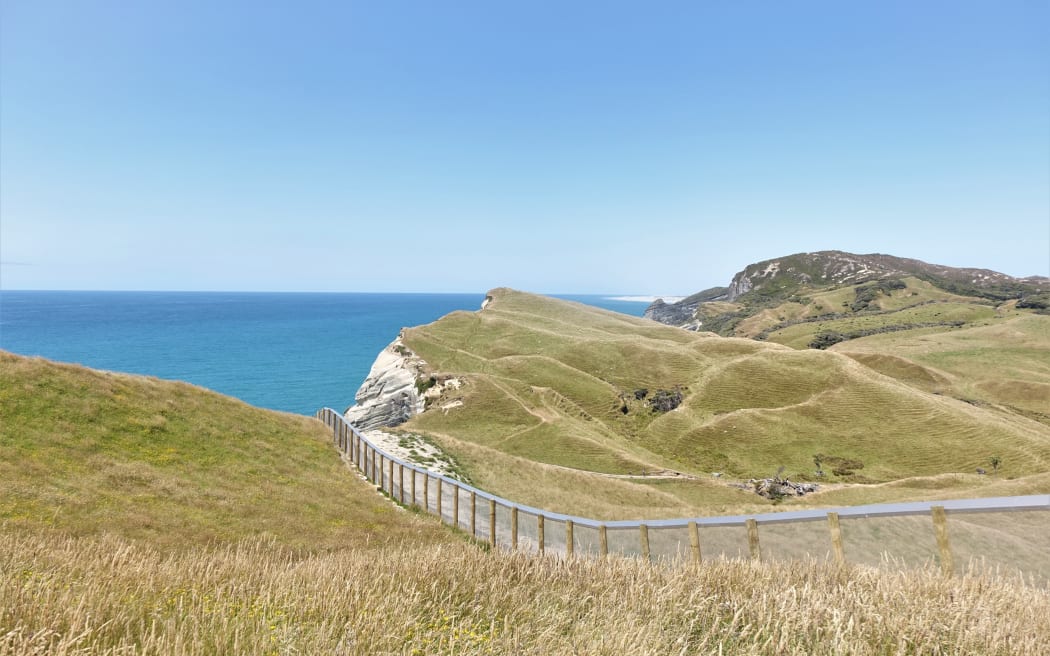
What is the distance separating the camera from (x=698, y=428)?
59.8 meters

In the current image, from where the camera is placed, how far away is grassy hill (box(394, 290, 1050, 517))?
3700 cm

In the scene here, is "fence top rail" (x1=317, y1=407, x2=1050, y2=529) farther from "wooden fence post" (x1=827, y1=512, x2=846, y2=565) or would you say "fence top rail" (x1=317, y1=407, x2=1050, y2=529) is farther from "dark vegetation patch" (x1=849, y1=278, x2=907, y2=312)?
"dark vegetation patch" (x1=849, y1=278, x2=907, y2=312)

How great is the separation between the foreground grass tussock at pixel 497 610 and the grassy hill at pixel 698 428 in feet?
86.5

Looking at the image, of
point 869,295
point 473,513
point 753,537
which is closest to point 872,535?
point 753,537

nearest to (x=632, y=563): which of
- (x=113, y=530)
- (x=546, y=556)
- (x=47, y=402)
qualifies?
Result: (x=546, y=556)

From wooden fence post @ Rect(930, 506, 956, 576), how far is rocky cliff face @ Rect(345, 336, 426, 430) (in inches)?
2465

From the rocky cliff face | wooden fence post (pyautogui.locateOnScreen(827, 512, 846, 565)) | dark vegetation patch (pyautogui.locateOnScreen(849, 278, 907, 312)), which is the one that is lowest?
the rocky cliff face

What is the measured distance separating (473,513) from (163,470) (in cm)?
1199

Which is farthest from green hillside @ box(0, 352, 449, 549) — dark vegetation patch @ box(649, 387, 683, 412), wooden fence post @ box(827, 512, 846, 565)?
dark vegetation patch @ box(649, 387, 683, 412)

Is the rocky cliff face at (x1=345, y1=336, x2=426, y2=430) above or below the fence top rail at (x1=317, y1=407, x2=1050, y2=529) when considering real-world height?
below

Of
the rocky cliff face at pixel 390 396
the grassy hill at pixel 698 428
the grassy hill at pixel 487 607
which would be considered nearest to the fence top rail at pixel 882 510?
the grassy hill at pixel 487 607

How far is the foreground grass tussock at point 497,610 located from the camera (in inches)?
122

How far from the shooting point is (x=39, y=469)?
52.7 ft

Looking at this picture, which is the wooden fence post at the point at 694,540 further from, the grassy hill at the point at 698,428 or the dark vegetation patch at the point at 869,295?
the dark vegetation patch at the point at 869,295
